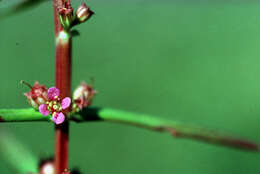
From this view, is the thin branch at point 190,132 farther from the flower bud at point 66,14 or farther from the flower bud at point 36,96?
the flower bud at point 66,14

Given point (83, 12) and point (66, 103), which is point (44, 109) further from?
point (83, 12)

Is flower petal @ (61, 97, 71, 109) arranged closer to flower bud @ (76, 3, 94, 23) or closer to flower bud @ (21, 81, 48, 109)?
flower bud @ (21, 81, 48, 109)

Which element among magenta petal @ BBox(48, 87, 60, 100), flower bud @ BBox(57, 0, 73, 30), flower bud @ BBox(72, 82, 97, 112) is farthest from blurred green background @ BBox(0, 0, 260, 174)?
flower bud @ BBox(57, 0, 73, 30)

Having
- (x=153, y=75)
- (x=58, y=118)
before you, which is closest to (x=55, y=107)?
(x=58, y=118)

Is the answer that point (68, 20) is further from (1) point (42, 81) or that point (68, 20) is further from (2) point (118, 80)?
(2) point (118, 80)

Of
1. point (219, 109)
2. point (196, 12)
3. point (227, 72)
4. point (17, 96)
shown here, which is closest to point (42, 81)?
point (17, 96)

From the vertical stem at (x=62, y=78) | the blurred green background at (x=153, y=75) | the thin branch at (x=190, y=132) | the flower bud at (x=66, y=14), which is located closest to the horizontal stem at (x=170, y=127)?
the thin branch at (x=190, y=132)

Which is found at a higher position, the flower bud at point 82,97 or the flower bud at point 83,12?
the flower bud at point 83,12
